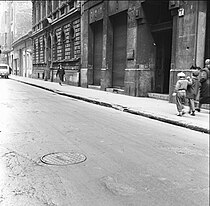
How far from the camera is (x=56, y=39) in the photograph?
3125 centimetres

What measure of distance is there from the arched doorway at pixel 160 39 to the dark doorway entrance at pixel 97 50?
6.30m

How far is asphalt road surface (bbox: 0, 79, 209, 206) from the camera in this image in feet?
11.6

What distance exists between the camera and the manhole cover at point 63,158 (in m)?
4.74

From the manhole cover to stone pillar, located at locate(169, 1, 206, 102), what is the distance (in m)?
8.37

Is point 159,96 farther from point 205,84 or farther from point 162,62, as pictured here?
point 205,84

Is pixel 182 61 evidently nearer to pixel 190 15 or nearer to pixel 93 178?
pixel 190 15

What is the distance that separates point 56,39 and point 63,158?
1094 inches

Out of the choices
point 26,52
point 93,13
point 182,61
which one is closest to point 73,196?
point 182,61

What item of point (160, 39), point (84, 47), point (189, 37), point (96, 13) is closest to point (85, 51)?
point (84, 47)

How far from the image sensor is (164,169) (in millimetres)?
4566

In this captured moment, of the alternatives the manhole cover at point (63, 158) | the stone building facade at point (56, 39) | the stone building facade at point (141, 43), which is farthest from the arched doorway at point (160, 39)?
the manhole cover at point (63, 158)

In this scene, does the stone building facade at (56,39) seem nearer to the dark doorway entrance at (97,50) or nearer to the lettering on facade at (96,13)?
the dark doorway entrance at (97,50)

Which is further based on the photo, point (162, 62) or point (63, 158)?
point (162, 62)

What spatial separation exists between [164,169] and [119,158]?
2.80ft
